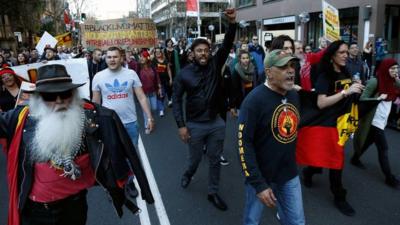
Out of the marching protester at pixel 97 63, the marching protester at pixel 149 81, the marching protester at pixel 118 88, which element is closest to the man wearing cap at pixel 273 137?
the marching protester at pixel 118 88

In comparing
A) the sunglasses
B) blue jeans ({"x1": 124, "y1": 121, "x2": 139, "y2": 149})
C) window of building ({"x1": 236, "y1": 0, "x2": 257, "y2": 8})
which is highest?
window of building ({"x1": 236, "y1": 0, "x2": 257, "y2": 8})

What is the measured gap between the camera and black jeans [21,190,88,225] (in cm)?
242

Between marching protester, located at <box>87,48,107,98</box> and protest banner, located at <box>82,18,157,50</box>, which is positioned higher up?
protest banner, located at <box>82,18,157,50</box>

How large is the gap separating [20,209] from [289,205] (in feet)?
6.31

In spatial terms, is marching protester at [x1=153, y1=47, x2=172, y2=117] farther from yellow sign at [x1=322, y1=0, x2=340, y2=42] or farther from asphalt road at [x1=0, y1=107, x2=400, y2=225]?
asphalt road at [x1=0, y1=107, x2=400, y2=225]

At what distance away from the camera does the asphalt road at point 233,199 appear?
400 cm

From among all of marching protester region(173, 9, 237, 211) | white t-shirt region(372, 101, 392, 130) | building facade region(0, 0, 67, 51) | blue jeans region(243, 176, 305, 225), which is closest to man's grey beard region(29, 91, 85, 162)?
blue jeans region(243, 176, 305, 225)

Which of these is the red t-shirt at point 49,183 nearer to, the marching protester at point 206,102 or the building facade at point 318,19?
the marching protester at point 206,102

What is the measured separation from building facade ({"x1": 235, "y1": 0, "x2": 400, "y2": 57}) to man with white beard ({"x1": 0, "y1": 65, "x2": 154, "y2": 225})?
681 inches

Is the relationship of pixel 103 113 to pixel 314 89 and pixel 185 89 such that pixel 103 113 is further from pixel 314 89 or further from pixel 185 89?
pixel 314 89

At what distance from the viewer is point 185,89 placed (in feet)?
14.4

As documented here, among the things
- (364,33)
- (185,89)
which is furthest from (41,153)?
(364,33)

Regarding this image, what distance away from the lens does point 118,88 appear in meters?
4.87

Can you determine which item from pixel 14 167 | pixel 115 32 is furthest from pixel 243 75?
pixel 115 32
